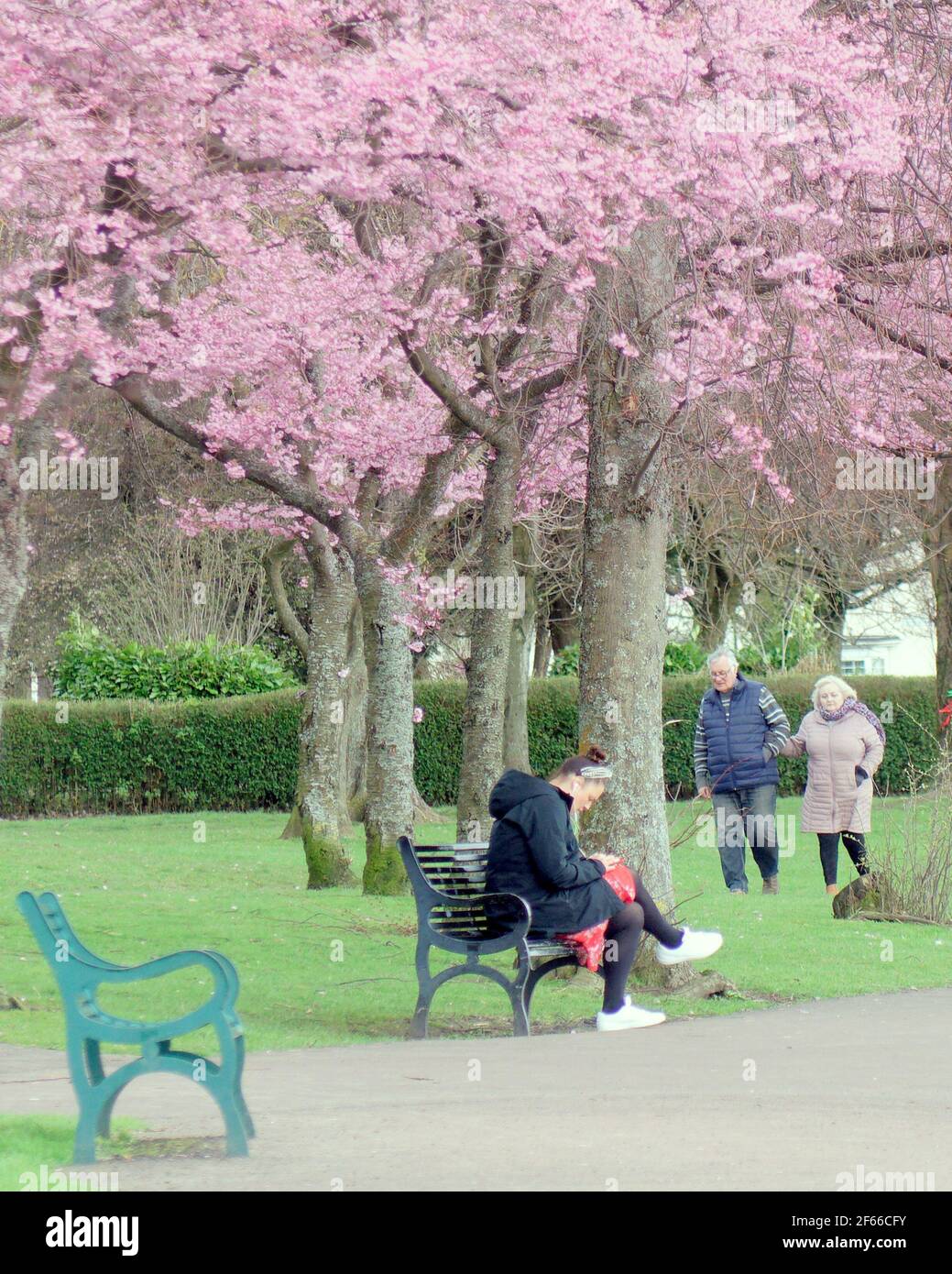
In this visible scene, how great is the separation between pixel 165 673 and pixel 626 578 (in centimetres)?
2043

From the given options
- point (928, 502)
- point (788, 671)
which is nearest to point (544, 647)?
point (788, 671)

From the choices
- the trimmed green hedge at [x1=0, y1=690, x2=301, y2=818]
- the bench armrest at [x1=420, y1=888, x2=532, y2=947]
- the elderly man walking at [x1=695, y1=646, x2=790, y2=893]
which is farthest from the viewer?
the trimmed green hedge at [x1=0, y1=690, x2=301, y2=818]

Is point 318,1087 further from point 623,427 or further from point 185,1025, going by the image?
point 623,427

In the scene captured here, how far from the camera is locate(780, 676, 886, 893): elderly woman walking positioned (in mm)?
14227

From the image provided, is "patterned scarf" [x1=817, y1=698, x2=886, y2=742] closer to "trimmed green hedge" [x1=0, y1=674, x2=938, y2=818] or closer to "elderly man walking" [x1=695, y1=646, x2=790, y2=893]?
"elderly man walking" [x1=695, y1=646, x2=790, y2=893]

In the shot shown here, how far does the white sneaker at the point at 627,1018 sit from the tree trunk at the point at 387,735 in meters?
6.67

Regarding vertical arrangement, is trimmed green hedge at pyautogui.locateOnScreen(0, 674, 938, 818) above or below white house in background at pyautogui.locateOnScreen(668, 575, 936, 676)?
below

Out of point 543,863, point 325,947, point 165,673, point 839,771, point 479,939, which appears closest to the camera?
point 543,863

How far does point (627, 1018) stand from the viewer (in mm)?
8562

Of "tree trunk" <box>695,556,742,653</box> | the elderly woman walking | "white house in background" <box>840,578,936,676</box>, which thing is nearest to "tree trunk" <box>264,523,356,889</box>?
the elderly woman walking

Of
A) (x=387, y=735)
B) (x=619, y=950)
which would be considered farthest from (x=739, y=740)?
(x=619, y=950)

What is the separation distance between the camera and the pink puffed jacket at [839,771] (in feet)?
46.6

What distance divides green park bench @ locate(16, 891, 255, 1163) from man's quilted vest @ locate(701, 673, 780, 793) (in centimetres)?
915

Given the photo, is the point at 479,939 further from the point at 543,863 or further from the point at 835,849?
the point at 835,849
